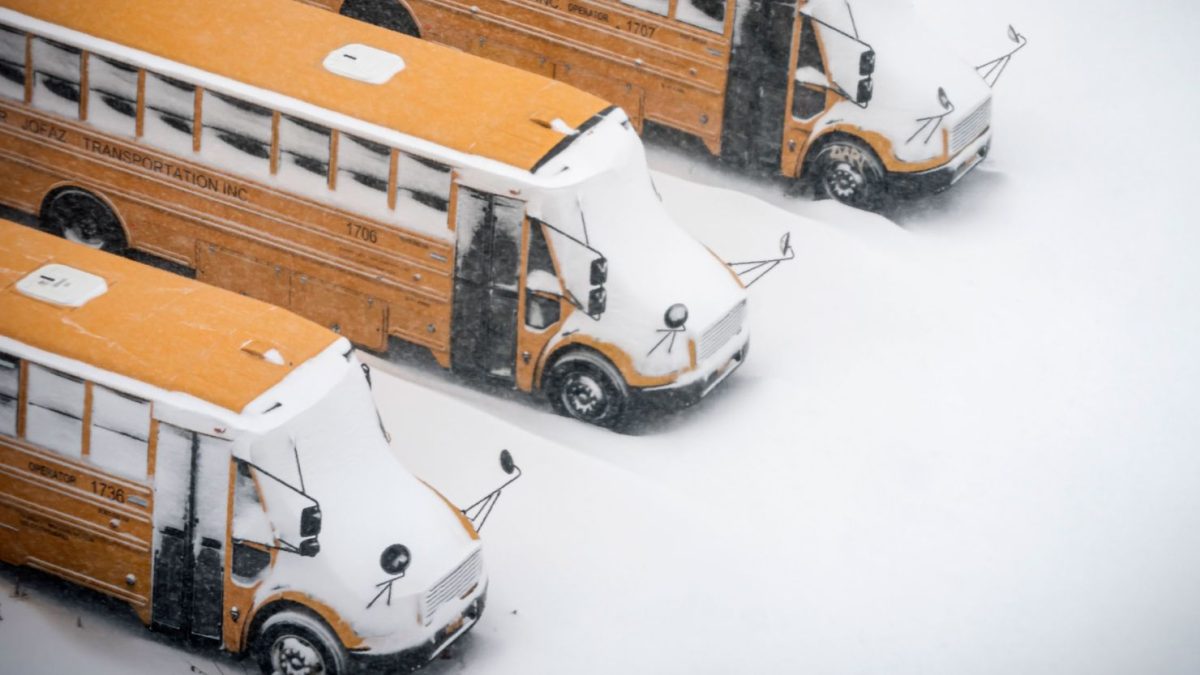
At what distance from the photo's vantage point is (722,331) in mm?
17500

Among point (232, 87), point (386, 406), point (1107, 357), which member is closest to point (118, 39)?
point (232, 87)

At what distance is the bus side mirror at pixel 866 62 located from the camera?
1955 cm

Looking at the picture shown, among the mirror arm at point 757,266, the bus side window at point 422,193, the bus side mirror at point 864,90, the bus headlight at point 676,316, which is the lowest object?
the mirror arm at point 757,266

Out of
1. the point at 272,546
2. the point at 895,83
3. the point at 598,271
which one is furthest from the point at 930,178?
the point at 272,546

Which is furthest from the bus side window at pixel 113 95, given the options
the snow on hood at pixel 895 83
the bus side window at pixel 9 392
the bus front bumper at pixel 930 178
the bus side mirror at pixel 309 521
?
the bus front bumper at pixel 930 178

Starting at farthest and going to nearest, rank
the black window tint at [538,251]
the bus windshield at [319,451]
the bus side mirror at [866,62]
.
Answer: the bus side mirror at [866,62], the black window tint at [538,251], the bus windshield at [319,451]

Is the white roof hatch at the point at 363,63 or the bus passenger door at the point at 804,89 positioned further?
the bus passenger door at the point at 804,89

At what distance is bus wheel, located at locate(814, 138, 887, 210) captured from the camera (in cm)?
1986

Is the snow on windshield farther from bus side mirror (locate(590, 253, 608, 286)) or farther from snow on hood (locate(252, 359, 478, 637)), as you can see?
bus side mirror (locate(590, 253, 608, 286))

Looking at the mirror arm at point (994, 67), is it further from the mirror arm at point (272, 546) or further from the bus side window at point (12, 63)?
the mirror arm at point (272, 546)

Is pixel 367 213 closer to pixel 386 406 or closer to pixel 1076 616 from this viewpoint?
pixel 386 406

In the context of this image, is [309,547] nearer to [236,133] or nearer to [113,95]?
[236,133]

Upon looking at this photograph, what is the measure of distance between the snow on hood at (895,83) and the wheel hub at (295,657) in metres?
7.71

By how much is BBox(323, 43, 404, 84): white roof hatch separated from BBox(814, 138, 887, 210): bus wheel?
171 inches
